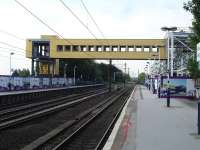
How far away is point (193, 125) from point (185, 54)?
49.6 meters

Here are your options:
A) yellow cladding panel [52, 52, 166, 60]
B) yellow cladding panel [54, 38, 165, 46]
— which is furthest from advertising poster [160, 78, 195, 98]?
yellow cladding panel [54, 38, 165, 46]

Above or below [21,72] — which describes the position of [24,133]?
below

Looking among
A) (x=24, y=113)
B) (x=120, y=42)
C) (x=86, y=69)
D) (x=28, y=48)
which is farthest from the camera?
(x=86, y=69)

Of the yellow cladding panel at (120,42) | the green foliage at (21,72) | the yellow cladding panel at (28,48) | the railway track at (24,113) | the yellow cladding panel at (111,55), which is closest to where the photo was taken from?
the railway track at (24,113)

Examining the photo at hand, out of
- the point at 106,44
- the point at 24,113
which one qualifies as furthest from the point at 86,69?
the point at 24,113

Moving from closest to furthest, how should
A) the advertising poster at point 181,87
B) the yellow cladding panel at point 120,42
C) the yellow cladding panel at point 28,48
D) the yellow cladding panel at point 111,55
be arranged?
the advertising poster at point 181,87
the yellow cladding panel at point 111,55
the yellow cladding panel at point 120,42
the yellow cladding panel at point 28,48

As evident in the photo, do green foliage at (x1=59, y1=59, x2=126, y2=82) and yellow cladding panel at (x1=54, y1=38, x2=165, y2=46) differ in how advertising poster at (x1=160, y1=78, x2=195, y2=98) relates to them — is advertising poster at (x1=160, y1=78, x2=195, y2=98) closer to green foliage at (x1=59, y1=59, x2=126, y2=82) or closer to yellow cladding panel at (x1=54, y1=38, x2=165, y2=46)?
yellow cladding panel at (x1=54, y1=38, x2=165, y2=46)

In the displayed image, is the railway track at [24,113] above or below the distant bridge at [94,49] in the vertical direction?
below

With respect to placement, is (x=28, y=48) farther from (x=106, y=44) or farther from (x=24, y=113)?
(x=24, y=113)

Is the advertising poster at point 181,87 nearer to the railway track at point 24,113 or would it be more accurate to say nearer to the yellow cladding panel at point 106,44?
the railway track at point 24,113

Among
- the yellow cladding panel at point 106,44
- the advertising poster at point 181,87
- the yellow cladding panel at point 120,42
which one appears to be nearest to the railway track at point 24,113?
the advertising poster at point 181,87

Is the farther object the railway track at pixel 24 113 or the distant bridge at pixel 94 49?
the distant bridge at pixel 94 49

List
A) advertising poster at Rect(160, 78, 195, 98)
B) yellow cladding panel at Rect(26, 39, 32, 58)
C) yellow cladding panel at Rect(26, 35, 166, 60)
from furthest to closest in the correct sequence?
yellow cladding panel at Rect(26, 39, 32, 58)
yellow cladding panel at Rect(26, 35, 166, 60)
advertising poster at Rect(160, 78, 195, 98)

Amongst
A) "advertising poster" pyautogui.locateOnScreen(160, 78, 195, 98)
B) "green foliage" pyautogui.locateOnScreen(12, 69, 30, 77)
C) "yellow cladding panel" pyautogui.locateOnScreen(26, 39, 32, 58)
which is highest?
"yellow cladding panel" pyautogui.locateOnScreen(26, 39, 32, 58)
